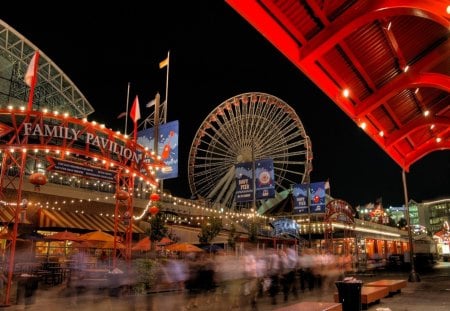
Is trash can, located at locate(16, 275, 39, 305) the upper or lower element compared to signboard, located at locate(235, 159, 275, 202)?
lower

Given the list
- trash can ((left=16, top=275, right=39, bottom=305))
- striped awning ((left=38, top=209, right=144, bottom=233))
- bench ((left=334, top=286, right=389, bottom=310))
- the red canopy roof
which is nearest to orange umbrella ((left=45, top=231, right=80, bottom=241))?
striped awning ((left=38, top=209, right=144, bottom=233))

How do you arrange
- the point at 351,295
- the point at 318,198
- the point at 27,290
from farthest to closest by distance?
the point at 318,198, the point at 27,290, the point at 351,295

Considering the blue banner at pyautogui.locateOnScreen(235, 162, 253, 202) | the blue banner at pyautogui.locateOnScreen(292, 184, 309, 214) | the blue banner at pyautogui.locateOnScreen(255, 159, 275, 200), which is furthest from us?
the blue banner at pyautogui.locateOnScreen(292, 184, 309, 214)

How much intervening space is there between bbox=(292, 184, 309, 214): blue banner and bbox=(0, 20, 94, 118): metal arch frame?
30.0m

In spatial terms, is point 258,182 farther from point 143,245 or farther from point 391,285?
point 391,285

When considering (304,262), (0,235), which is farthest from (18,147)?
(304,262)

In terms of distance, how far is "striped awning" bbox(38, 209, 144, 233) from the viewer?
95.6 ft

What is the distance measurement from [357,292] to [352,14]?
7008 mm

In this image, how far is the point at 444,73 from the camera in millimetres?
8797

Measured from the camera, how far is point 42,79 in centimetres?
5009

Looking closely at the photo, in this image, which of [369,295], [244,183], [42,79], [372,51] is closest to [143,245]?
[244,183]

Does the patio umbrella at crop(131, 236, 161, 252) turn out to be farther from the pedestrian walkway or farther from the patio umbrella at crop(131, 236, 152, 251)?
the pedestrian walkway

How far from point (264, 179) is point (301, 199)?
702cm

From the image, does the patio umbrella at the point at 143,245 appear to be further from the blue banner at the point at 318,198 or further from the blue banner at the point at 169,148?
the blue banner at the point at 318,198
